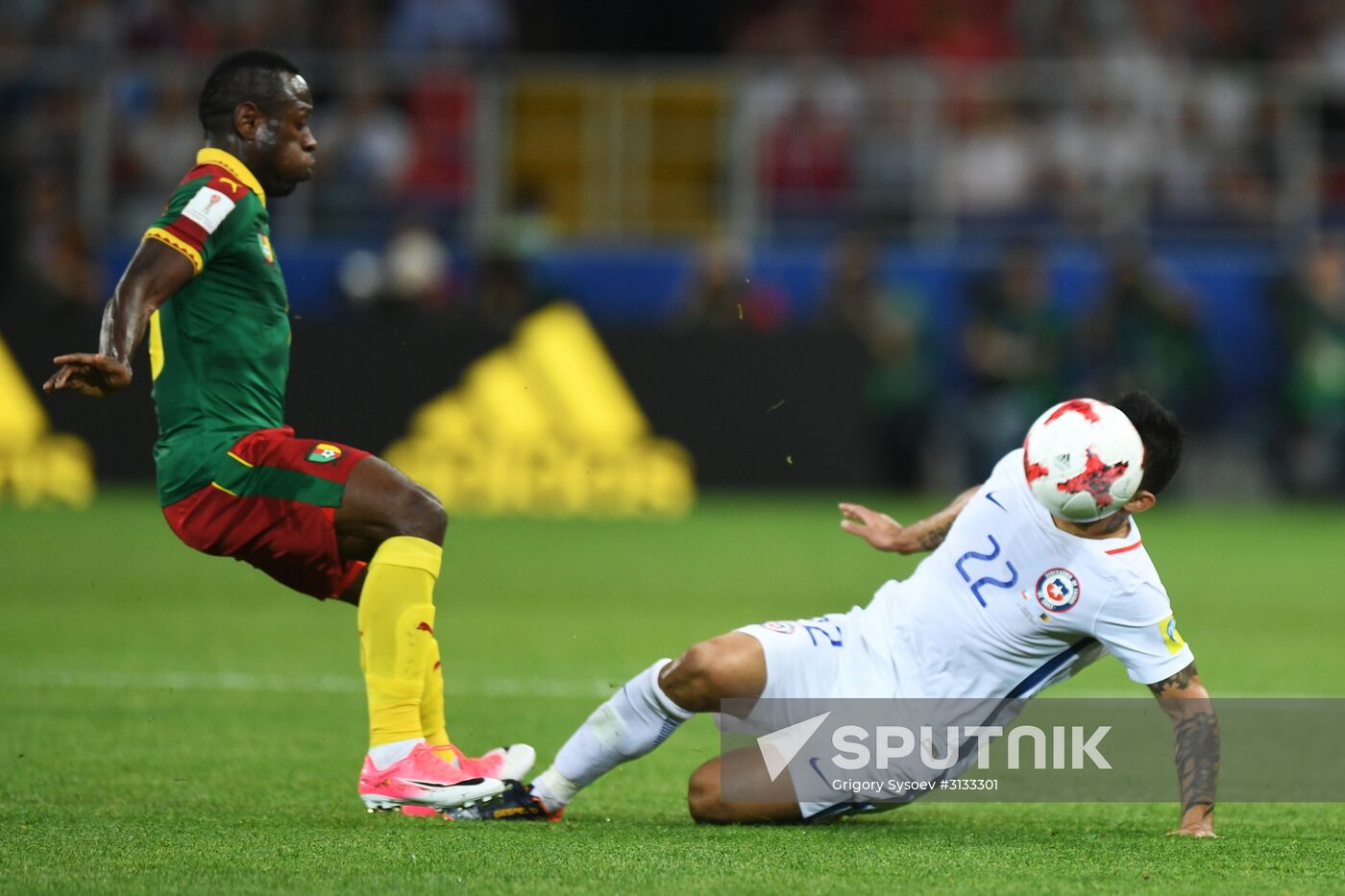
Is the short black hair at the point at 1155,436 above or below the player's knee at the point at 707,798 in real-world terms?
above

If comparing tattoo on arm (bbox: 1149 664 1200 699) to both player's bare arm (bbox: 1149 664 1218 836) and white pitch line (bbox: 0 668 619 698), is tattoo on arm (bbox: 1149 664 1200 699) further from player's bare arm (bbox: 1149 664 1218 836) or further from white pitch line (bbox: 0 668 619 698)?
white pitch line (bbox: 0 668 619 698)

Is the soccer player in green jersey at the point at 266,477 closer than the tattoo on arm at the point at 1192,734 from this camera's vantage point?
No

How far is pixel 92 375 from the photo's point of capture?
525 cm

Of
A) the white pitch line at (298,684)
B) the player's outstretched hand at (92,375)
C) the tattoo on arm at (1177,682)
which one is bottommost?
the white pitch line at (298,684)

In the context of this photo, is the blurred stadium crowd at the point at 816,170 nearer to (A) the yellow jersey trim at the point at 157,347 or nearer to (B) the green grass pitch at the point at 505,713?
(B) the green grass pitch at the point at 505,713

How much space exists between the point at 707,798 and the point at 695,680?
395 mm

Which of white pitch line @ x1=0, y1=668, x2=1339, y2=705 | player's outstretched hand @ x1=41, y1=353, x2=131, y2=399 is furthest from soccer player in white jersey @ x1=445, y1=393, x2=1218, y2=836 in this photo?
white pitch line @ x1=0, y1=668, x2=1339, y2=705

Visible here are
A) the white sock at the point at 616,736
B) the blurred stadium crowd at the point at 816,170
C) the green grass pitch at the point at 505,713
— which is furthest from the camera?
the blurred stadium crowd at the point at 816,170

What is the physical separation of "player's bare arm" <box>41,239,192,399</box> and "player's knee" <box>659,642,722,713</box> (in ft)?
5.32

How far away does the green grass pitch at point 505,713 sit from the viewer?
499 centimetres

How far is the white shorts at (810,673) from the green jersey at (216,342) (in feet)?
5.35

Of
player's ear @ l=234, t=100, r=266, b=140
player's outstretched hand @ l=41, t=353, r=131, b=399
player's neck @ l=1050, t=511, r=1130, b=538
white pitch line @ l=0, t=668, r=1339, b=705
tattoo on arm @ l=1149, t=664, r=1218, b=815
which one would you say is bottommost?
white pitch line @ l=0, t=668, r=1339, b=705

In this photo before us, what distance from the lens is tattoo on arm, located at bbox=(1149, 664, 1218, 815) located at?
5293 millimetres

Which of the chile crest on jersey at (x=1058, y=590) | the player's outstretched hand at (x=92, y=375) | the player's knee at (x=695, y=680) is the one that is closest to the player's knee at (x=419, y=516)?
the player's knee at (x=695, y=680)
